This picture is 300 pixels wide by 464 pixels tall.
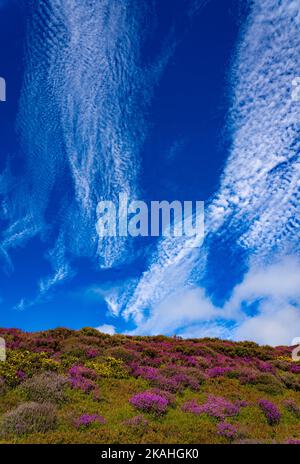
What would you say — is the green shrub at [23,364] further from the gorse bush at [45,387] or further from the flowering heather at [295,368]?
the flowering heather at [295,368]

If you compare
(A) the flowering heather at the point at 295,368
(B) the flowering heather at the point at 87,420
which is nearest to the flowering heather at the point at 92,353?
(B) the flowering heather at the point at 87,420

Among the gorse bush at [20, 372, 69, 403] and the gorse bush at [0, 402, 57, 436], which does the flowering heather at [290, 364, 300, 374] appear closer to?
the gorse bush at [20, 372, 69, 403]

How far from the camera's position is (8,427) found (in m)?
12.7

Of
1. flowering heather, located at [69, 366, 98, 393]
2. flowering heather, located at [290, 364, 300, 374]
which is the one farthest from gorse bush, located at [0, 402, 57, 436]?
flowering heather, located at [290, 364, 300, 374]

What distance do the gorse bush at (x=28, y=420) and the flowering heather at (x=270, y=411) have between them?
8520 mm

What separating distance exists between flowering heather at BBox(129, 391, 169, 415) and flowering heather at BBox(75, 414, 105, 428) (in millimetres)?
1980

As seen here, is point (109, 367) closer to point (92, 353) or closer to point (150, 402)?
point (92, 353)

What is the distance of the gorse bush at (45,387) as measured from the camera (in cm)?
1553

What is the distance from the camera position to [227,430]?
45.2 feet

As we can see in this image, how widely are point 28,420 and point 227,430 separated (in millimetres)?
6802

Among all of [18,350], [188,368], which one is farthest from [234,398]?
[18,350]

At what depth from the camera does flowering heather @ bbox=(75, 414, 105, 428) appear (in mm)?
13255
